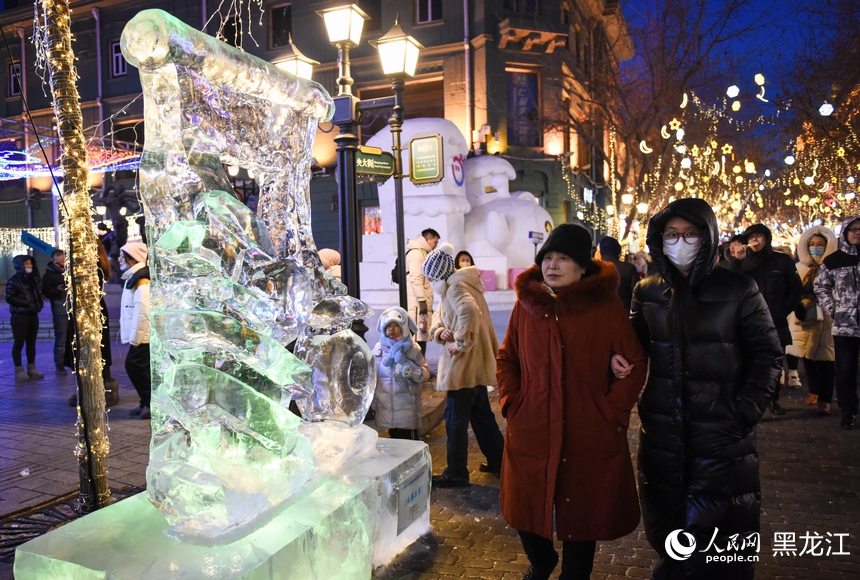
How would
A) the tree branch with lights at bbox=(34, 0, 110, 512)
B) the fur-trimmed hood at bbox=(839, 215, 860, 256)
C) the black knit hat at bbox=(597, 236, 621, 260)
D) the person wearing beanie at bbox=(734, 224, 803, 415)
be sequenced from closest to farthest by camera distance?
the tree branch with lights at bbox=(34, 0, 110, 512) < the fur-trimmed hood at bbox=(839, 215, 860, 256) < the person wearing beanie at bbox=(734, 224, 803, 415) < the black knit hat at bbox=(597, 236, 621, 260)

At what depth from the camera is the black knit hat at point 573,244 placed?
299cm

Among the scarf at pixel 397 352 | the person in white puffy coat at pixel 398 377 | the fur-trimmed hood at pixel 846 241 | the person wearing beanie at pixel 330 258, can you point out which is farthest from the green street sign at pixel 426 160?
the fur-trimmed hood at pixel 846 241

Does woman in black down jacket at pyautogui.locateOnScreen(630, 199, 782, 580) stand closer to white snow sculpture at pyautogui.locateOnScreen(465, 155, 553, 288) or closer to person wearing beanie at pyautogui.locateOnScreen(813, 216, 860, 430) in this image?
person wearing beanie at pyautogui.locateOnScreen(813, 216, 860, 430)

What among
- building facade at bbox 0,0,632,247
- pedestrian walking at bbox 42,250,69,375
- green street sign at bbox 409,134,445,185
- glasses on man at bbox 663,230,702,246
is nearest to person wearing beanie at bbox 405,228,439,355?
green street sign at bbox 409,134,445,185

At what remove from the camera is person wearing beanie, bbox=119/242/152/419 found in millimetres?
6770

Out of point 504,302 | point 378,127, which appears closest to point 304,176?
point 504,302

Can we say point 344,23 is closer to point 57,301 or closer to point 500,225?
point 57,301

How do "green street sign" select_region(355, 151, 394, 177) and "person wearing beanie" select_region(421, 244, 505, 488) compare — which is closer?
"person wearing beanie" select_region(421, 244, 505, 488)

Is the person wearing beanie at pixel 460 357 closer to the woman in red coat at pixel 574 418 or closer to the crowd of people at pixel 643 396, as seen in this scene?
the crowd of people at pixel 643 396

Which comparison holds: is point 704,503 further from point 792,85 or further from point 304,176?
point 792,85

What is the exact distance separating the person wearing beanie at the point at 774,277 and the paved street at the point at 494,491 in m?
1.05

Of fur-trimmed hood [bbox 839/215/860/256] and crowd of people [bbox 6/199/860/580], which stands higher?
fur-trimmed hood [bbox 839/215/860/256]

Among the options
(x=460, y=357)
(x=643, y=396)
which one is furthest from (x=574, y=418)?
(x=460, y=357)

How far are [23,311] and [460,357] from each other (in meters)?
7.91
